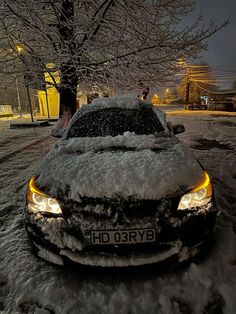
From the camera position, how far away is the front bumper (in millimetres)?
1976

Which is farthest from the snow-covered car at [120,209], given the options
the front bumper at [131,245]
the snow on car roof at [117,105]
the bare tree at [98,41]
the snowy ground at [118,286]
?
the bare tree at [98,41]

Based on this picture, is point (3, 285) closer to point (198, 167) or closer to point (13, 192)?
point (198, 167)

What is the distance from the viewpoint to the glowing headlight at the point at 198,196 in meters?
2.10

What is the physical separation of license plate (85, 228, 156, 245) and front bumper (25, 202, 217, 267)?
0.03m

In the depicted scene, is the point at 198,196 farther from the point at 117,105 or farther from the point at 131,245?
the point at 117,105

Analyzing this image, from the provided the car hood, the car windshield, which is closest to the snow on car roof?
the car windshield

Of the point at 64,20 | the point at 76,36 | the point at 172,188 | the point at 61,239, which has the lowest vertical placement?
the point at 61,239

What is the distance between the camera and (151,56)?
8391mm

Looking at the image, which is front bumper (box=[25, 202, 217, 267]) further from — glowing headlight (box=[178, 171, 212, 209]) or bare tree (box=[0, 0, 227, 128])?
bare tree (box=[0, 0, 227, 128])

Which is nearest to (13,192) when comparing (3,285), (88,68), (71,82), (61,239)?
(3,285)

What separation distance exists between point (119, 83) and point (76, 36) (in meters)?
2.08

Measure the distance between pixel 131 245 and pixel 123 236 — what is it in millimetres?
96

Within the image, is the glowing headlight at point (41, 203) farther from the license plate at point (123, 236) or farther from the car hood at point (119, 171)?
the license plate at point (123, 236)

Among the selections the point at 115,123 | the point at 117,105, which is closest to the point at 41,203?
the point at 115,123
